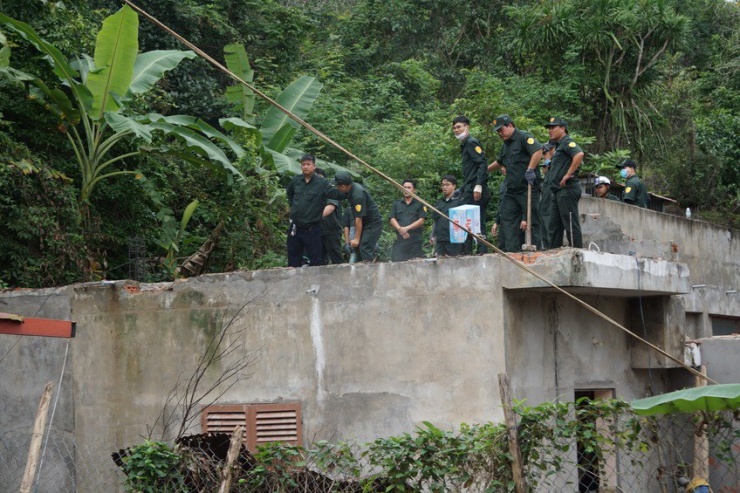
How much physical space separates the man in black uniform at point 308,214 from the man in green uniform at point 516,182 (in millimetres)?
1892

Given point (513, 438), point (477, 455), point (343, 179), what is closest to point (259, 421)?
point (343, 179)

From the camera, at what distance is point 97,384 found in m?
10.5

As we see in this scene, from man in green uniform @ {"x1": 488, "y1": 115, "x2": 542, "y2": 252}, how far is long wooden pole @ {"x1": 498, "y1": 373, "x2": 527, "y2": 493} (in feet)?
16.1

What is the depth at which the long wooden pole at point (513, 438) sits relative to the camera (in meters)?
5.90

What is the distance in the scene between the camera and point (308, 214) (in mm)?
11039

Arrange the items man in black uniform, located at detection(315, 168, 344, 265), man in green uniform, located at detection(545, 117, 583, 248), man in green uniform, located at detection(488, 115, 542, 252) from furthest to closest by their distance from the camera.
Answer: man in black uniform, located at detection(315, 168, 344, 265) → man in green uniform, located at detection(488, 115, 542, 252) → man in green uniform, located at detection(545, 117, 583, 248)

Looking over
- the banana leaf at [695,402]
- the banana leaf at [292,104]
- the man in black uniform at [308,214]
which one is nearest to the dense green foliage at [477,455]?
the banana leaf at [695,402]

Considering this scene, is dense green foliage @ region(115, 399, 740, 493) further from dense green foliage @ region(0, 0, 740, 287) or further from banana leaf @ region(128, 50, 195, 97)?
banana leaf @ region(128, 50, 195, 97)

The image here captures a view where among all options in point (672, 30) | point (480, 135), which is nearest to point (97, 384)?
point (480, 135)

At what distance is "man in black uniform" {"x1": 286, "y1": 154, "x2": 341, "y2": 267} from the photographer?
36.3ft

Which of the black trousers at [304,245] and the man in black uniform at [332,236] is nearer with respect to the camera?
the black trousers at [304,245]

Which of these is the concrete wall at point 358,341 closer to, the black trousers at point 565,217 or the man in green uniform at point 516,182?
the black trousers at point 565,217

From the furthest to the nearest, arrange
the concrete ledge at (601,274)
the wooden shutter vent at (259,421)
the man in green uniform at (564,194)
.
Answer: the man in green uniform at (564,194) < the wooden shutter vent at (259,421) < the concrete ledge at (601,274)

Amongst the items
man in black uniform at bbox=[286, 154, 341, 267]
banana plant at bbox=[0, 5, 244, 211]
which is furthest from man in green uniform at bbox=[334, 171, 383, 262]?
banana plant at bbox=[0, 5, 244, 211]
